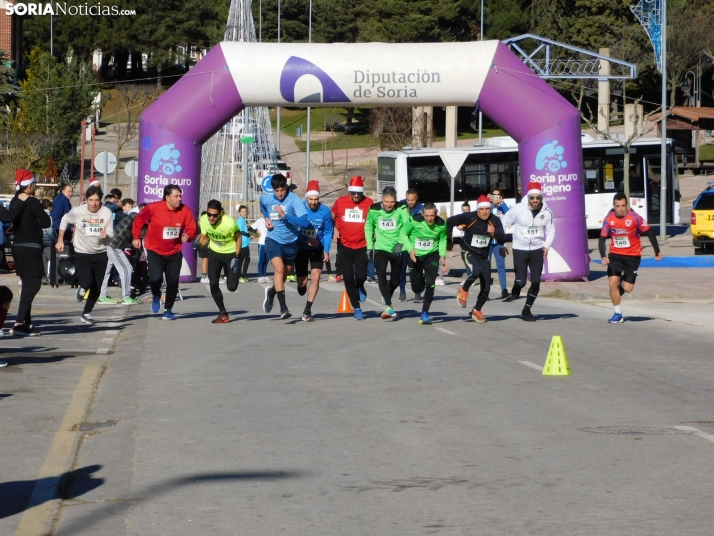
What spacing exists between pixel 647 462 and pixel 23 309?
8.72 metres

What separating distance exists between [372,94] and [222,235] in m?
7.41

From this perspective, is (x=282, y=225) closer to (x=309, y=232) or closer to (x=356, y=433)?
(x=309, y=232)

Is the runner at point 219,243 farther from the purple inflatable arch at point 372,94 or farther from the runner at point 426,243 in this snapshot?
the purple inflatable arch at point 372,94

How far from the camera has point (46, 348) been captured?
13008 mm

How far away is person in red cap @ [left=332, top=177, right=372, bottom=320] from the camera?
1539cm

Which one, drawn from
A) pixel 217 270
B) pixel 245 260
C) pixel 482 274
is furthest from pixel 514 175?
pixel 217 270

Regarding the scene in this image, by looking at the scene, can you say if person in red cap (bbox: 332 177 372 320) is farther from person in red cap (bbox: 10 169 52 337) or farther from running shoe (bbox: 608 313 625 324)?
person in red cap (bbox: 10 169 52 337)

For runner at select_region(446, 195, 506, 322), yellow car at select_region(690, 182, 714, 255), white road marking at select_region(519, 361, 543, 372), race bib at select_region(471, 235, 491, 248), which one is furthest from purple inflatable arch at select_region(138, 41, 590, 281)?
white road marking at select_region(519, 361, 543, 372)

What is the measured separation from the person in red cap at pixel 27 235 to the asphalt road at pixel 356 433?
62cm

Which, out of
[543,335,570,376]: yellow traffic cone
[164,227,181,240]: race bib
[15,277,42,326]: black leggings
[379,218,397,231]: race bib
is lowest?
[543,335,570,376]: yellow traffic cone

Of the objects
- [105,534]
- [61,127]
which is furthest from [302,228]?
[61,127]

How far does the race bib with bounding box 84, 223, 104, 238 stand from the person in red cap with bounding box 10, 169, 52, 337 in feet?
4.62

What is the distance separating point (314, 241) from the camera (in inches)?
603

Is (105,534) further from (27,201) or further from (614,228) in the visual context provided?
(614,228)
